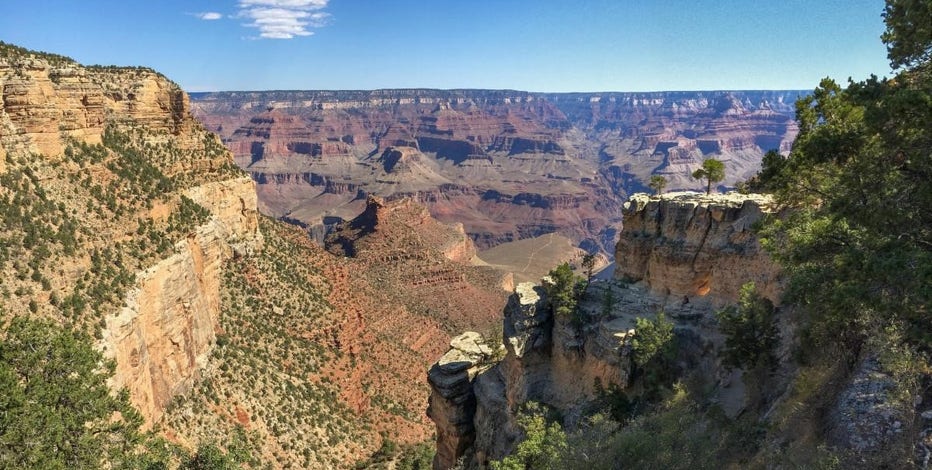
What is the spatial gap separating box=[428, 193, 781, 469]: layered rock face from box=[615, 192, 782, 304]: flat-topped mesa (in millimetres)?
55

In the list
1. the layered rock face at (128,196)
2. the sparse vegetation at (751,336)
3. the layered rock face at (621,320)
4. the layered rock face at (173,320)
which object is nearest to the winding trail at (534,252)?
the layered rock face at (621,320)

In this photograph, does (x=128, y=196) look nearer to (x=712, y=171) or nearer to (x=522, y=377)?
(x=522, y=377)

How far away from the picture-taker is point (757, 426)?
59.4 ft

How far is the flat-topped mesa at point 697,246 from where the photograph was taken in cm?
2803

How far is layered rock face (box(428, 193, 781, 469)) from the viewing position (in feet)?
93.5

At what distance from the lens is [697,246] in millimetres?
30438

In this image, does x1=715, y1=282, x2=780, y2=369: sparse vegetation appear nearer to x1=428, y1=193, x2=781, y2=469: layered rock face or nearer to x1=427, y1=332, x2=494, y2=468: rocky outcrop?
x1=428, y1=193, x2=781, y2=469: layered rock face

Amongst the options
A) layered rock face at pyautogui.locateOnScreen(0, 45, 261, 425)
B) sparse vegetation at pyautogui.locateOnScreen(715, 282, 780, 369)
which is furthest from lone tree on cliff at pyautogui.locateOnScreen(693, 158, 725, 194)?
layered rock face at pyautogui.locateOnScreen(0, 45, 261, 425)

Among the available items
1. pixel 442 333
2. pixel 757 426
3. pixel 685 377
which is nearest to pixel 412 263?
pixel 442 333

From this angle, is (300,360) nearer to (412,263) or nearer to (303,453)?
(303,453)

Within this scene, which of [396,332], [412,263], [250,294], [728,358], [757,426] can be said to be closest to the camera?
[757,426]

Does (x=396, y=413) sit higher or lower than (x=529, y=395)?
lower

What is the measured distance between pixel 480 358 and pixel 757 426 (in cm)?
2329

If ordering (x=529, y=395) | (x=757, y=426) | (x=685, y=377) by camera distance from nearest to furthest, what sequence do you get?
(x=757, y=426) → (x=685, y=377) → (x=529, y=395)
